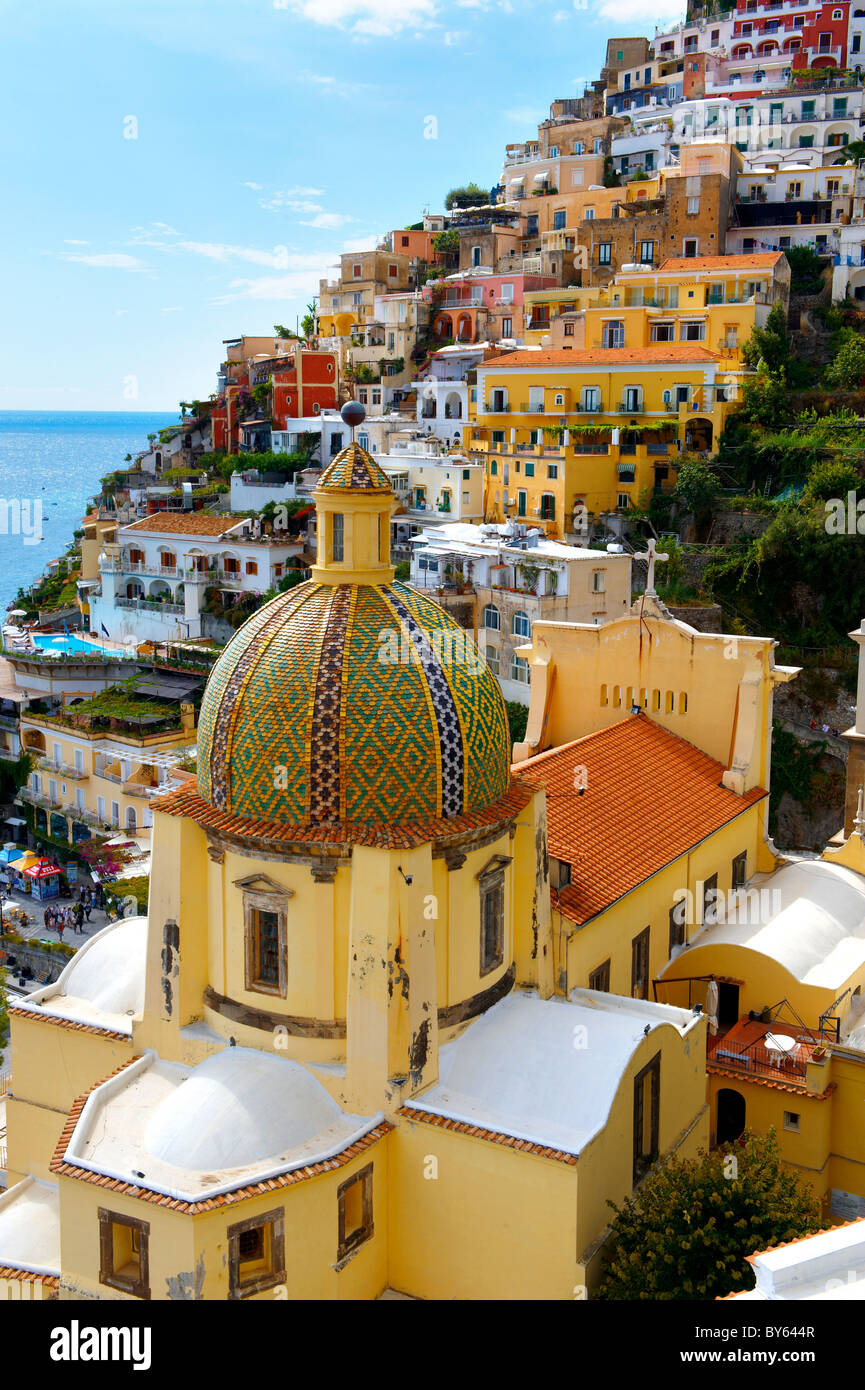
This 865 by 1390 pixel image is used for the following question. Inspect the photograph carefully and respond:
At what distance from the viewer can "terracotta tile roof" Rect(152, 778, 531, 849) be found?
15281mm

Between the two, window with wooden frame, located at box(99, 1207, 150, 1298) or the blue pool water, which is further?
the blue pool water

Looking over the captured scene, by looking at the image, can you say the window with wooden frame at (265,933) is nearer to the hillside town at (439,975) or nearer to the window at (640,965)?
the hillside town at (439,975)

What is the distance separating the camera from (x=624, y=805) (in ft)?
70.8

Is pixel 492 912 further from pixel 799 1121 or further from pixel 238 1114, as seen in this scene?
pixel 799 1121

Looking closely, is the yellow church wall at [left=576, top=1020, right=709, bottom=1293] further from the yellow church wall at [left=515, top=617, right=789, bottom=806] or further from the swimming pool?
the swimming pool

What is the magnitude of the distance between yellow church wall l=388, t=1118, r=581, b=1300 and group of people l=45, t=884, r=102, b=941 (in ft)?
83.7

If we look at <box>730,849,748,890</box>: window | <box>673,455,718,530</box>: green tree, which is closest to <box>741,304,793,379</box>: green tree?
<box>673,455,718,530</box>: green tree

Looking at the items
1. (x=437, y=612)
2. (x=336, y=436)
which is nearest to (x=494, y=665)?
(x=336, y=436)

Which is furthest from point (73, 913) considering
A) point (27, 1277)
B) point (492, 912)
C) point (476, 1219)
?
point (476, 1219)

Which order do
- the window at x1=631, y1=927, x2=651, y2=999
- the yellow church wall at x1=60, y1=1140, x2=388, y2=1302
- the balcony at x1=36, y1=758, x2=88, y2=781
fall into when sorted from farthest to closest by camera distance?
1. the balcony at x1=36, y1=758, x2=88, y2=781
2. the window at x1=631, y1=927, x2=651, y2=999
3. the yellow church wall at x1=60, y1=1140, x2=388, y2=1302

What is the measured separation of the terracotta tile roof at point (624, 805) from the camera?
1930cm

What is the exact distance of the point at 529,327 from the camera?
70.3 m

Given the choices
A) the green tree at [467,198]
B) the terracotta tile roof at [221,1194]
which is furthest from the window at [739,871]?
the green tree at [467,198]
